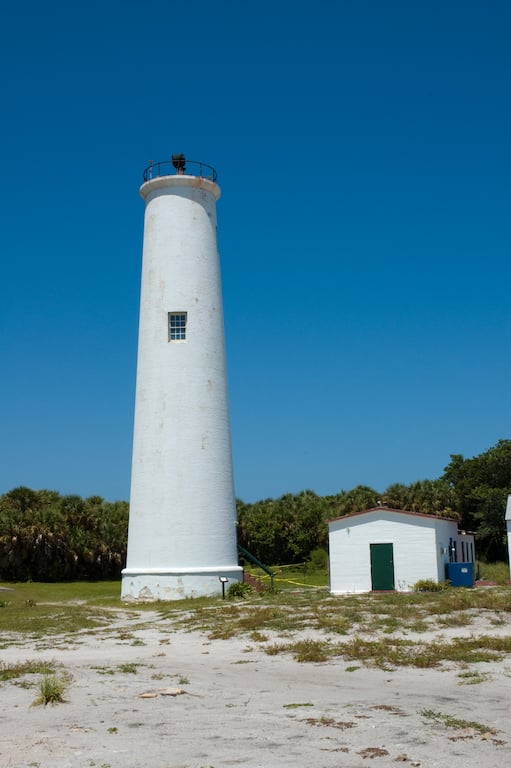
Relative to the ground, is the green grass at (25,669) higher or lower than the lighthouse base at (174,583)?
lower

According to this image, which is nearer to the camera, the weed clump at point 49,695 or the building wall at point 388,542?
the weed clump at point 49,695

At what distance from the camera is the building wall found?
3006 cm

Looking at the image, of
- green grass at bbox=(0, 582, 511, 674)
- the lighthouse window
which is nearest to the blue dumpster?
green grass at bbox=(0, 582, 511, 674)

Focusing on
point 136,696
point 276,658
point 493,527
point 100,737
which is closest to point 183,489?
point 276,658

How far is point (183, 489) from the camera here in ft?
97.8

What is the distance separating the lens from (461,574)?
30578mm

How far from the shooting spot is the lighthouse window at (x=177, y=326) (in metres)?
31.0

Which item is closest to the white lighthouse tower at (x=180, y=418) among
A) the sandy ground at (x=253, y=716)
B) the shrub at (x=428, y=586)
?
the shrub at (x=428, y=586)

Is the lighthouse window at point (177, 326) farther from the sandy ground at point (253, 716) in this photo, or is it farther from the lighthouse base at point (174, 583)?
the sandy ground at point (253, 716)

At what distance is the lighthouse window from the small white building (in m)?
8.75

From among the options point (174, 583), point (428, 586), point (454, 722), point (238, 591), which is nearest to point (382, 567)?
point (428, 586)

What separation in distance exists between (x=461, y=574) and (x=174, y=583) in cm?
1019

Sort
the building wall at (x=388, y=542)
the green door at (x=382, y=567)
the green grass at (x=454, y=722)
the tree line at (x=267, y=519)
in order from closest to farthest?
the green grass at (x=454, y=722) < the building wall at (x=388, y=542) < the green door at (x=382, y=567) < the tree line at (x=267, y=519)

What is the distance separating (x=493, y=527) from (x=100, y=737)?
141 feet
